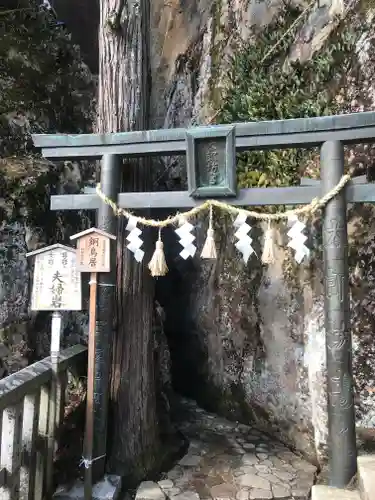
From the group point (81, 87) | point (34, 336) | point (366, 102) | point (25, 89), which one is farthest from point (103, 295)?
point (81, 87)

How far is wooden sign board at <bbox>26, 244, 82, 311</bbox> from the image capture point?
3.89 m

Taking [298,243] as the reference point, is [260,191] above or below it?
above

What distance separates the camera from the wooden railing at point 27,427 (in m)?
3.20

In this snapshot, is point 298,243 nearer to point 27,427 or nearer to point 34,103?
point 27,427

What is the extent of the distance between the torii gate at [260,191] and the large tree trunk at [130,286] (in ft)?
1.28

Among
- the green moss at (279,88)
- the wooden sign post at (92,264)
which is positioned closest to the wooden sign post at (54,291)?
the wooden sign post at (92,264)

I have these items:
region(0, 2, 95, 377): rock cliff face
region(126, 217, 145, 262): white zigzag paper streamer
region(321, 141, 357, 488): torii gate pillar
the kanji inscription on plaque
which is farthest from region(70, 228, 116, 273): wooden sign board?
region(0, 2, 95, 377): rock cliff face

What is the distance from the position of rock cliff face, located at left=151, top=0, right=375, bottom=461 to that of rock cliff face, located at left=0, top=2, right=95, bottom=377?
177 cm

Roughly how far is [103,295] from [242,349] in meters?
2.76

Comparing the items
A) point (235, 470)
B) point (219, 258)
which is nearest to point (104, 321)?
point (235, 470)

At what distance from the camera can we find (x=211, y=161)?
4.05 meters

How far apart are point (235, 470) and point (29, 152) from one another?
18.6ft

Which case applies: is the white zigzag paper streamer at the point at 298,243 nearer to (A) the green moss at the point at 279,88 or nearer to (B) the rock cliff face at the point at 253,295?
(B) the rock cliff face at the point at 253,295

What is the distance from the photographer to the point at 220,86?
7.00 m
